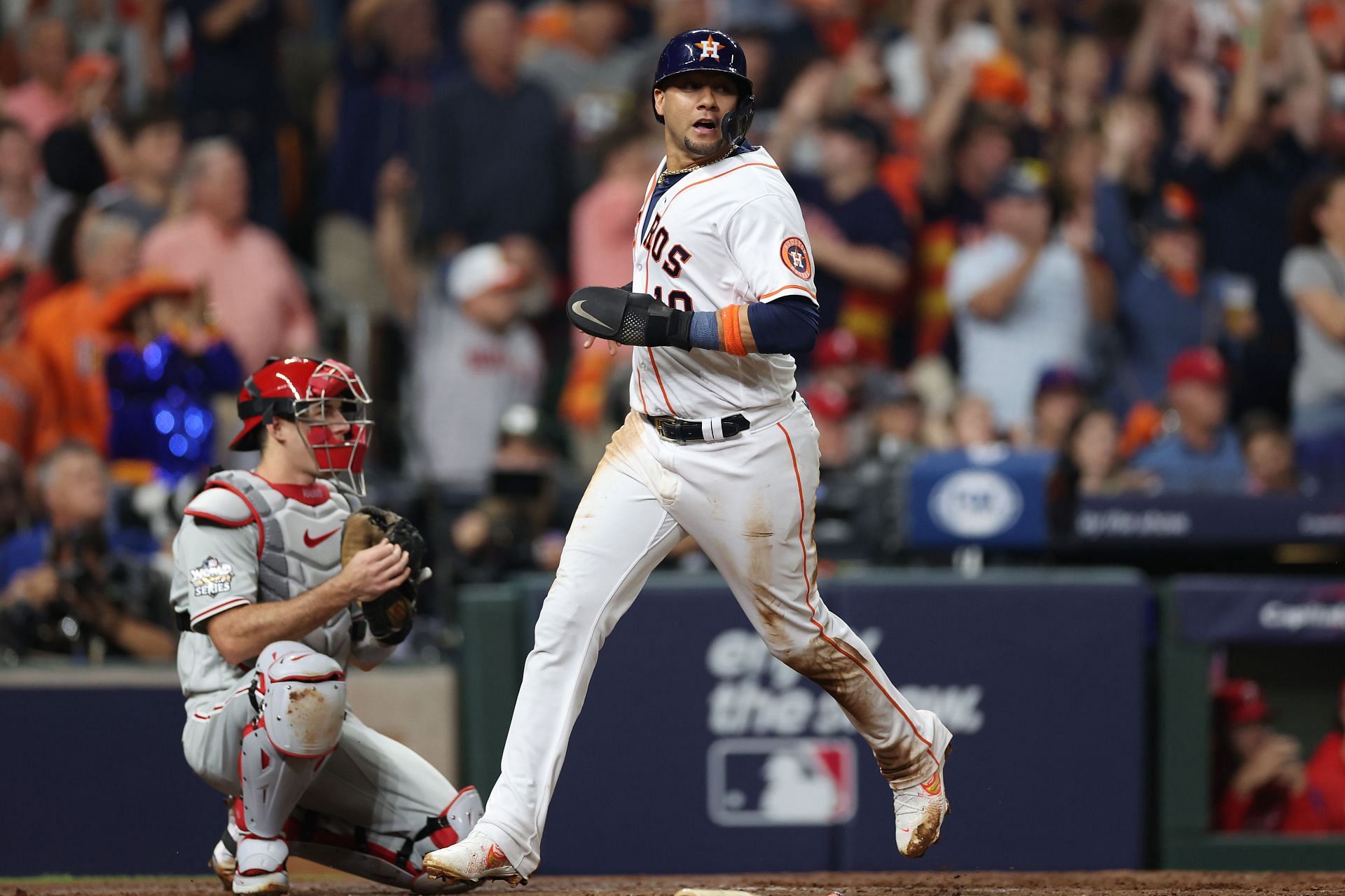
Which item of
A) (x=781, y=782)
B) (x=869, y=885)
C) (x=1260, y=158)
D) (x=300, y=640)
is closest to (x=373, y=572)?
(x=300, y=640)

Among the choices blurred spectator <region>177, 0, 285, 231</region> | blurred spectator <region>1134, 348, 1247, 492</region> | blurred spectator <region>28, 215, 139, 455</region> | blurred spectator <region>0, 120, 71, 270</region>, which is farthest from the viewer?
blurred spectator <region>177, 0, 285, 231</region>

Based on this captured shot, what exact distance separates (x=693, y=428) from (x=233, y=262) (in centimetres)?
444

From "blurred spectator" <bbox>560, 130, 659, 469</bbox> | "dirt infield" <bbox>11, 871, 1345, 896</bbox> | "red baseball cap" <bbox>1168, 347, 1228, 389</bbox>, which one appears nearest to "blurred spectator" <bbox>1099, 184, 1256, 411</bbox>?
"red baseball cap" <bbox>1168, 347, 1228, 389</bbox>

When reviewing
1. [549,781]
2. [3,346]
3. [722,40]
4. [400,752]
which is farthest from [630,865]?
[3,346]

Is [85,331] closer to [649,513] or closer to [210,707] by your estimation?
[210,707]

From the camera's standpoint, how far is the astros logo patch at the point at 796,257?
3.79m

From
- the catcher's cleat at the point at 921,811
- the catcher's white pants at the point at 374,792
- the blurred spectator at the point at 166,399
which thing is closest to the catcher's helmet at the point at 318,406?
the catcher's white pants at the point at 374,792

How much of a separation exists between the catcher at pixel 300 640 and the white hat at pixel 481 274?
3523 mm

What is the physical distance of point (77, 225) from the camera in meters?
7.93

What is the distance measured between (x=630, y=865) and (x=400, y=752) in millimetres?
1763

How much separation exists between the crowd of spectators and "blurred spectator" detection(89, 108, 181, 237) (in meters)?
0.02

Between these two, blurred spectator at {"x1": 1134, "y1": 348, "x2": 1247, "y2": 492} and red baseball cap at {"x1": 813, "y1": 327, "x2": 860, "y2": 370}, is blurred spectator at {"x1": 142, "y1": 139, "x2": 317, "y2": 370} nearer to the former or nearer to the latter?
red baseball cap at {"x1": 813, "y1": 327, "x2": 860, "y2": 370}

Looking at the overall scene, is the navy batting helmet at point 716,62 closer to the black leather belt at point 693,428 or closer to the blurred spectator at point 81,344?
the black leather belt at point 693,428

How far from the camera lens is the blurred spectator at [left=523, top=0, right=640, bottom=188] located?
8516mm
